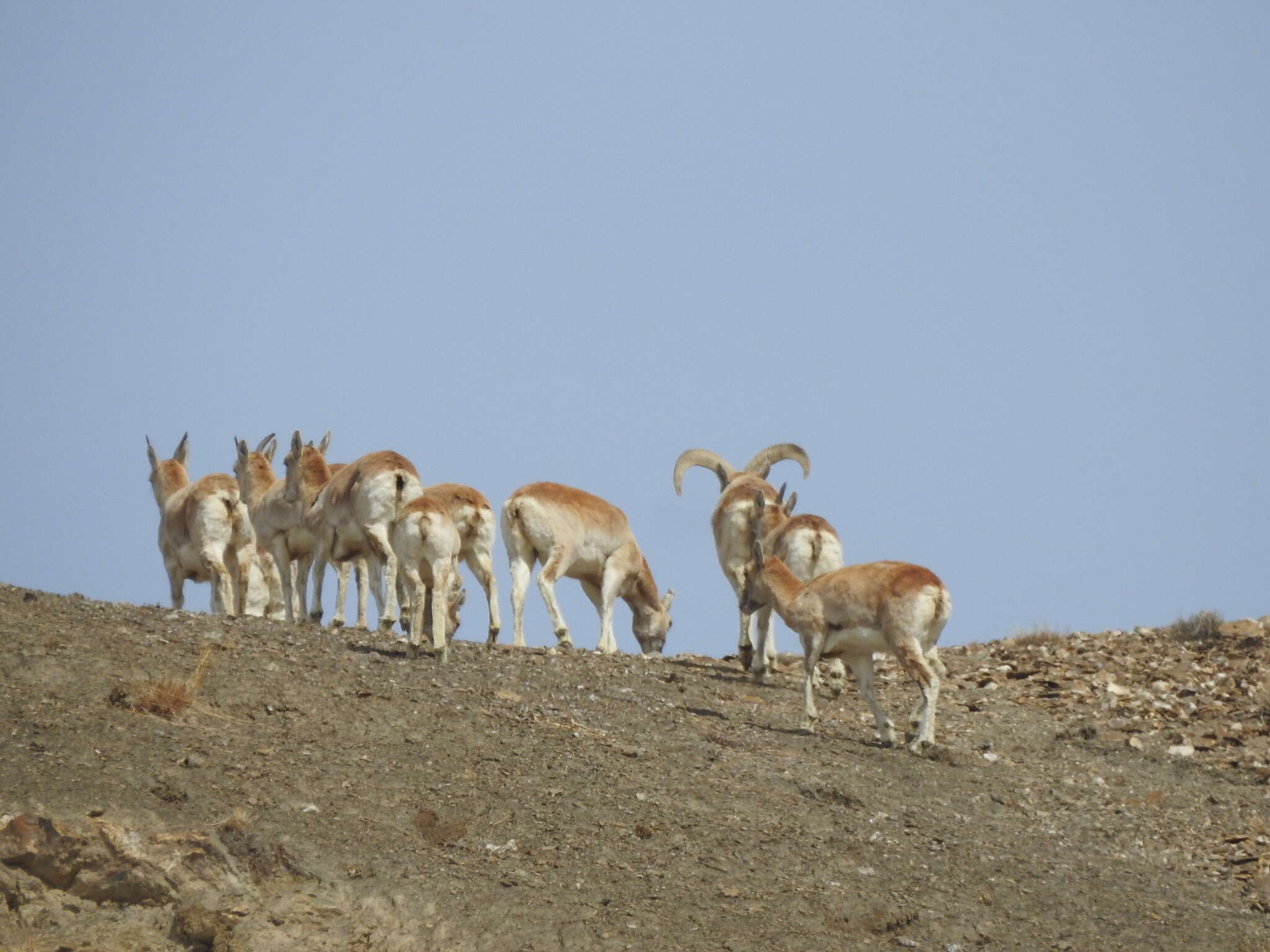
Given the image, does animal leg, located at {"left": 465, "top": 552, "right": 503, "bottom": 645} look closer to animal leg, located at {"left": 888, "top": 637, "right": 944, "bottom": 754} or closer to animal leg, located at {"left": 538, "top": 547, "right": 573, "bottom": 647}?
animal leg, located at {"left": 538, "top": 547, "right": 573, "bottom": 647}

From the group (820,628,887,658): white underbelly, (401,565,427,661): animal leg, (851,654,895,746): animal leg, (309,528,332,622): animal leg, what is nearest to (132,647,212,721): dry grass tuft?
(401,565,427,661): animal leg

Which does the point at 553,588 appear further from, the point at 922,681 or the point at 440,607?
the point at 922,681

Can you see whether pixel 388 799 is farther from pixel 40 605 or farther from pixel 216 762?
pixel 40 605

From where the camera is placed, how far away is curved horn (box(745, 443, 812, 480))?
968 inches

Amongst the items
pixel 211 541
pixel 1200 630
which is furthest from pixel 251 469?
pixel 1200 630

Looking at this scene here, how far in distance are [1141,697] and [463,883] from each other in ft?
36.0

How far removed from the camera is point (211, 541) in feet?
72.4

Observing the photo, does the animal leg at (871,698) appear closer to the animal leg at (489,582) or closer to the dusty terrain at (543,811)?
the dusty terrain at (543,811)

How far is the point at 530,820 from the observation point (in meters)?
13.6

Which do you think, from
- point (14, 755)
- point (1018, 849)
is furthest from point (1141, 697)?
point (14, 755)

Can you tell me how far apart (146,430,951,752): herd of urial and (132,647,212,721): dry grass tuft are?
3034mm

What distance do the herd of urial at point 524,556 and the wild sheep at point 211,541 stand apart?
25 mm

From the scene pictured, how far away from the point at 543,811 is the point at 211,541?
977 cm

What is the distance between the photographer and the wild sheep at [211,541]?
22031mm
